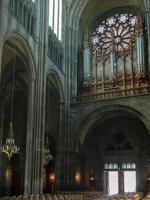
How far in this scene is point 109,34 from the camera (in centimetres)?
3133

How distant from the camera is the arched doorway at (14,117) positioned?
969 inches

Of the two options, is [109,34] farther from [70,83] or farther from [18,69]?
[18,69]

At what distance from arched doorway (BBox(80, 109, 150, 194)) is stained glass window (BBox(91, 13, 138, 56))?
5.91 meters

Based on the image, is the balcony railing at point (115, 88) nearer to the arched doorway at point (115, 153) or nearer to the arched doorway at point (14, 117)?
the arched doorway at point (115, 153)

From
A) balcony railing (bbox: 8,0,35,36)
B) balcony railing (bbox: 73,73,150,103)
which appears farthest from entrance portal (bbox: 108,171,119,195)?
balcony railing (bbox: 8,0,35,36)

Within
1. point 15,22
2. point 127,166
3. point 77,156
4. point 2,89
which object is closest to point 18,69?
point 2,89

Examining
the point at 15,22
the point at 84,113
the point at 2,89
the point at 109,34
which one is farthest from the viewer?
→ the point at 109,34

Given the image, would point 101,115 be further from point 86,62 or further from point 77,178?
point 77,178

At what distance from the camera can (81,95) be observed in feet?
90.3

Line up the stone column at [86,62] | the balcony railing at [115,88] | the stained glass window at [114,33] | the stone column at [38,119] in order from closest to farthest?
the stone column at [38,119] → the balcony railing at [115,88] → the stone column at [86,62] → the stained glass window at [114,33]

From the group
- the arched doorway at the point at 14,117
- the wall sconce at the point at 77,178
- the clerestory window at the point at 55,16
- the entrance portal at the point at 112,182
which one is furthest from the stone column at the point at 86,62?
the entrance portal at the point at 112,182

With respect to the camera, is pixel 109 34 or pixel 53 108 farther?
pixel 109 34

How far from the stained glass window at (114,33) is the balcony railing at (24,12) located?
8462mm

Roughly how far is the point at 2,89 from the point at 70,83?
5.41 m
